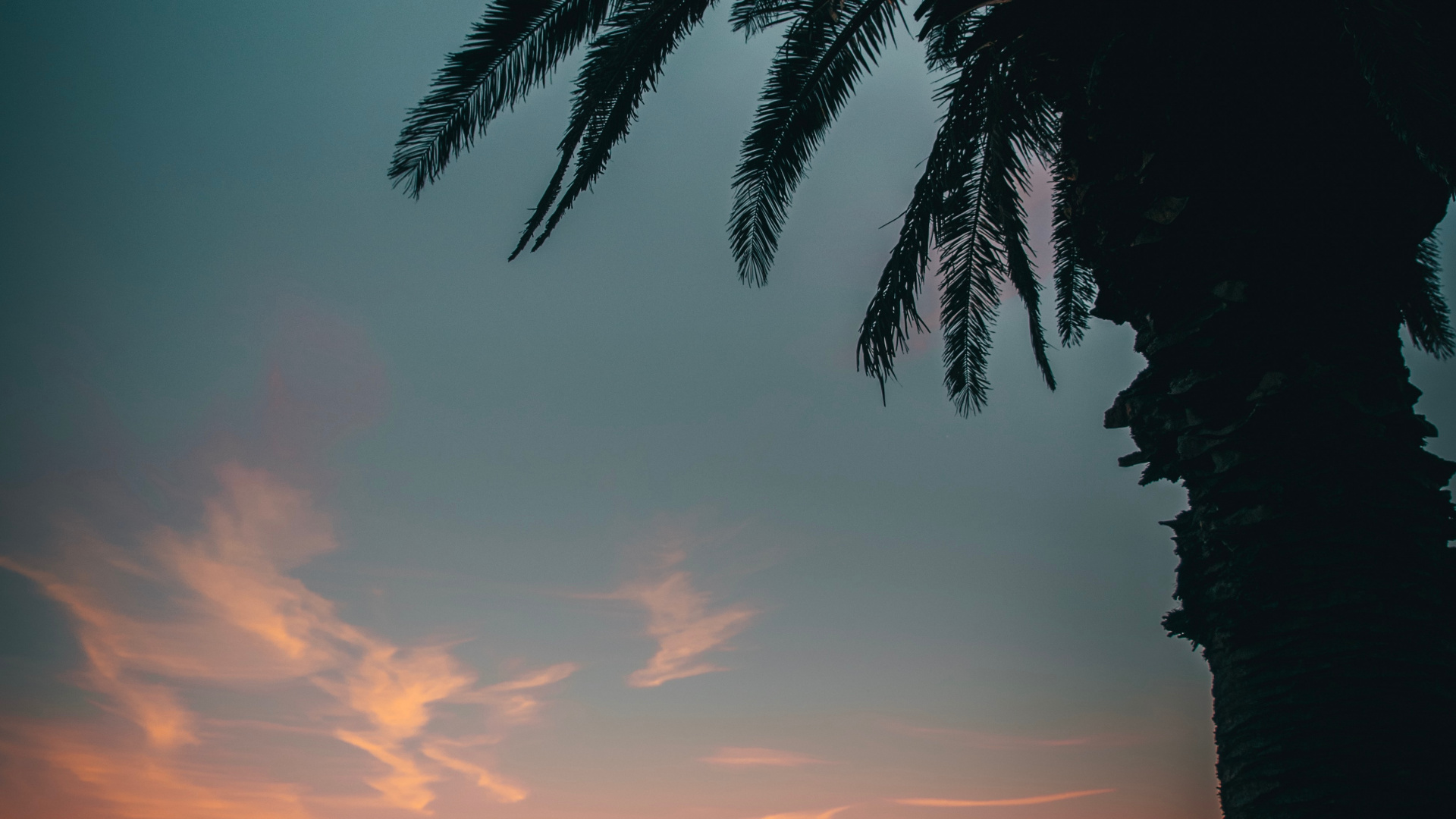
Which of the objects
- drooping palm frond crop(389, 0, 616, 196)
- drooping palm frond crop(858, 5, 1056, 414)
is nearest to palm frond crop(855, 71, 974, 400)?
drooping palm frond crop(858, 5, 1056, 414)

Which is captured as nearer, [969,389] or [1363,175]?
[1363,175]

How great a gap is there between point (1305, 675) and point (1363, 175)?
1.98 m

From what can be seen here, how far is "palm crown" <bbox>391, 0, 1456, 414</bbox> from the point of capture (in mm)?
3174

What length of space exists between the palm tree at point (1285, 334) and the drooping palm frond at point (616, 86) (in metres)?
1.52

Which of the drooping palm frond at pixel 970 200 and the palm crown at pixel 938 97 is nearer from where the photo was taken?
the palm crown at pixel 938 97

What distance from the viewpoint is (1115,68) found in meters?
3.45

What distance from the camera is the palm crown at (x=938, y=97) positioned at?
317cm

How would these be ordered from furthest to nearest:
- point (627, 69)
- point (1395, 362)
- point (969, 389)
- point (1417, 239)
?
1. point (969, 389)
2. point (627, 69)
3. point (1417, 239)
4. point (1395, 362)

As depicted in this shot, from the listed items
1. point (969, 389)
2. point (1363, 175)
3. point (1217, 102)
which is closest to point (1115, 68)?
point (1217, 102)

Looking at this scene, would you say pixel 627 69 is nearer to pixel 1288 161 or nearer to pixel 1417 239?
pixel 1288 161

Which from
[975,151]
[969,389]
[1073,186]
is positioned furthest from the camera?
[969,389]

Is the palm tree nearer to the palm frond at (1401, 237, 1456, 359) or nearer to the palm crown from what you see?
the palm crown

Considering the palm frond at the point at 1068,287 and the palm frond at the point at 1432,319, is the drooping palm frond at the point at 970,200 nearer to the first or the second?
the palm frond at the point at 1068,287

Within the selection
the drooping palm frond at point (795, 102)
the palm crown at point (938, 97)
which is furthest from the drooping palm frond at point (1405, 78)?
the drooping palm frond at point (795, 102)
